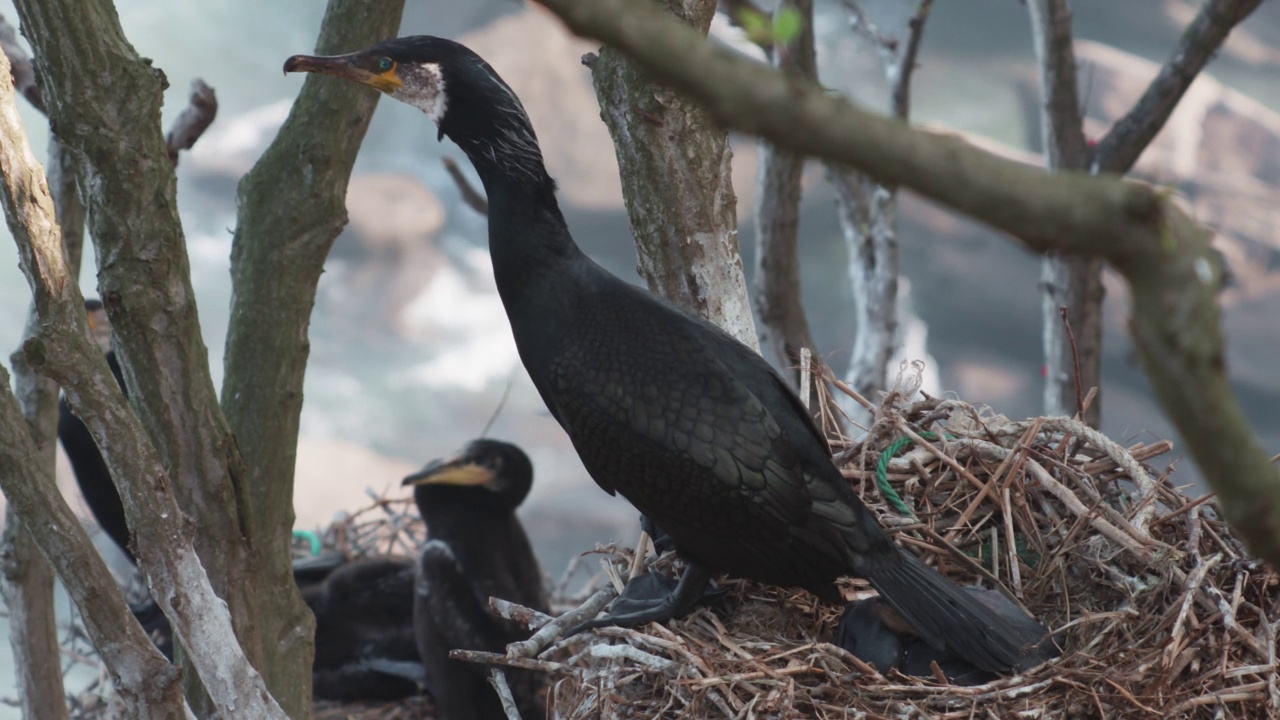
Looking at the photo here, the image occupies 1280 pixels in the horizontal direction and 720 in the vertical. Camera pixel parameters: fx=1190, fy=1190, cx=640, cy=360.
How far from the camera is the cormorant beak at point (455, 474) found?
13.1ft

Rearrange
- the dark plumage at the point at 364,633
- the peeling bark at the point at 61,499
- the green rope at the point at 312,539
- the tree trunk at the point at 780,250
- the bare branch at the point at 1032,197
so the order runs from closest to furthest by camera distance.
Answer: the bare branch at the point at 1032,197
the peeling bark at the point at 61,499
the dark plumage at the point at 364,633
the tree trunk at the point at 780,250
the green rope at the point at 312,539

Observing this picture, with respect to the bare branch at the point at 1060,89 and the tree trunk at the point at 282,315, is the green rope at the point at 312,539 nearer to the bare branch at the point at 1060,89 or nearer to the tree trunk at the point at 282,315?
the tree trunk at the point at 282,315

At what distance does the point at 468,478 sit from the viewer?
401cm

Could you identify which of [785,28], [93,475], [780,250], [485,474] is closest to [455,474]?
[485,474]

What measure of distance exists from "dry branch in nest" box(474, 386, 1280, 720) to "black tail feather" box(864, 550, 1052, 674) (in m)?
0.09

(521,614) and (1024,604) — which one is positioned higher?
(521,614)

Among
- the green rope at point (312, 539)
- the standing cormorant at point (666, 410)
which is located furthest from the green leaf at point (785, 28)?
the green rope at point (312, 539)

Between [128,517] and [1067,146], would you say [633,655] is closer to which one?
[128,517]

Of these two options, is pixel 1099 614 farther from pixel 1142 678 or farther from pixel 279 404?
pixel 279 404

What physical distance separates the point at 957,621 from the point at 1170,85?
293 cm

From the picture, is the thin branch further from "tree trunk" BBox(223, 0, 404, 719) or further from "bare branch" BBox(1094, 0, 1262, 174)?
"bare branch" BBox(1094, 0, 1262, 174)

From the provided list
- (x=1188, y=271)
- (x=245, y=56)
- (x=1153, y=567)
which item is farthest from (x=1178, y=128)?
(x=1188, y=271)

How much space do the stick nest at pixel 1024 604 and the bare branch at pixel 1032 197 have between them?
1.44 metres

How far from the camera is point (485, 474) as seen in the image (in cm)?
404
